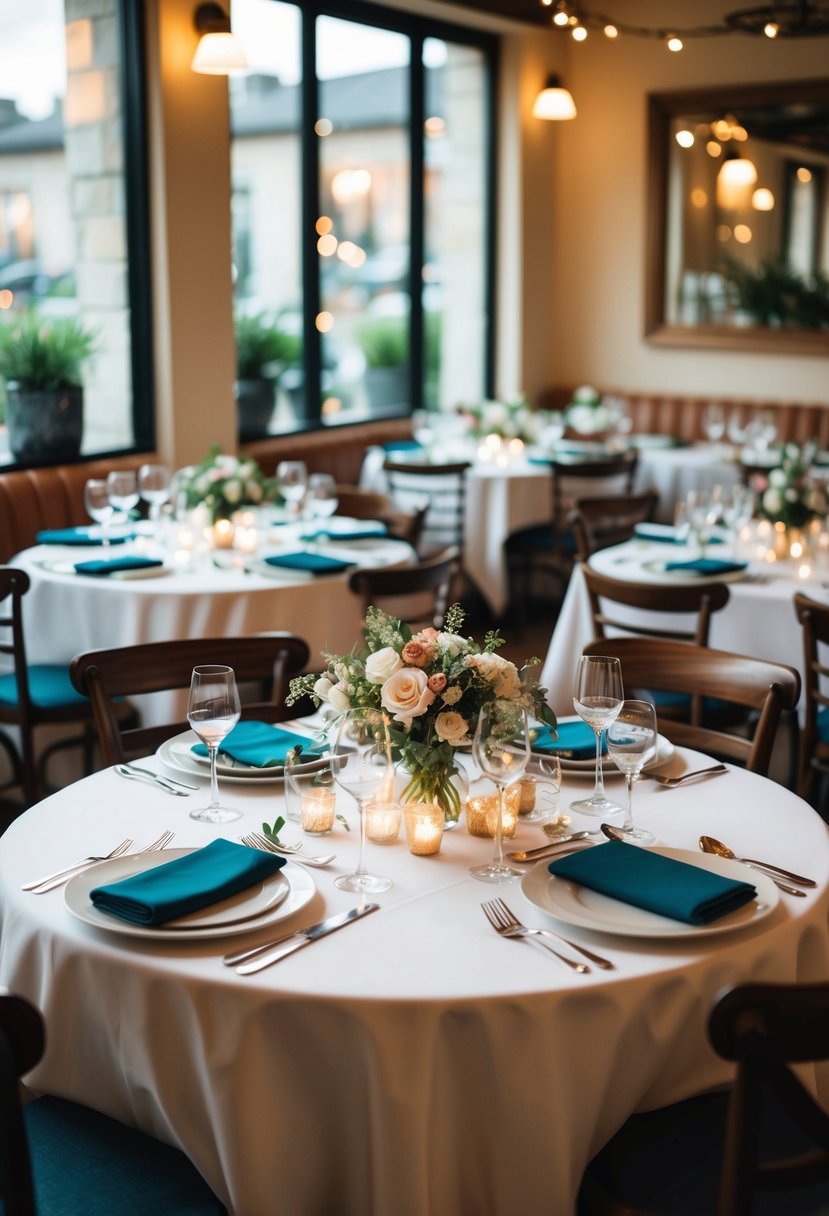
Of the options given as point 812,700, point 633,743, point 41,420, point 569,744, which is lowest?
point 812,700

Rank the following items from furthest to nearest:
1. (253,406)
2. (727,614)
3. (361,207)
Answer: (361,207) < (253,406) < (727,614)

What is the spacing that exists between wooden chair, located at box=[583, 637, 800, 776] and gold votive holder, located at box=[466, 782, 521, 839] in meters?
0.72

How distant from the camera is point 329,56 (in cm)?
784

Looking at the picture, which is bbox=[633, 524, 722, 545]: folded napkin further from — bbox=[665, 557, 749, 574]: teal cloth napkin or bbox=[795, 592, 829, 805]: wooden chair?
bbox=[795, 592, 829, 805]: wooden chair

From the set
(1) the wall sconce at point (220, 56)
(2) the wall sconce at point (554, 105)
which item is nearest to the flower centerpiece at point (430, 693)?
(1) the wall sconce at point (220, 56)

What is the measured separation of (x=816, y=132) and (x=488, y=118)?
6.99 ft

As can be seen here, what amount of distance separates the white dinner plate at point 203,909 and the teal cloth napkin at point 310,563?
2.39 meters

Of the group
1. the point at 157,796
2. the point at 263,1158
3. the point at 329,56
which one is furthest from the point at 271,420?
the point at 263,1158

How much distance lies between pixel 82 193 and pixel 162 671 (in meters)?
4.20

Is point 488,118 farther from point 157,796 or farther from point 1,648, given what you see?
point 157,796

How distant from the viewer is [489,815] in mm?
2242

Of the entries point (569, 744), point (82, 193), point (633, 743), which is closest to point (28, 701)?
point (569, 744)

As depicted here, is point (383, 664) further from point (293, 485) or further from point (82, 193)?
point (82, 193)

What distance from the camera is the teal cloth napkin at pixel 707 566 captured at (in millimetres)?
4463
